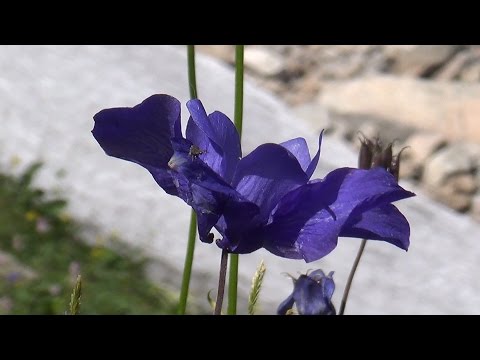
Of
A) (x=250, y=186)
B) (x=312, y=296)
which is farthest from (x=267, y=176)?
(x=312, y=296)

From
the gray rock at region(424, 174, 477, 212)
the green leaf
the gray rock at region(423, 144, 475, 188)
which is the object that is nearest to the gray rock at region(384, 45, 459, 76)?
the gray rock at region(423, 144, 475, 188)

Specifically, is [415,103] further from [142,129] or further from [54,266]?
[142,129]

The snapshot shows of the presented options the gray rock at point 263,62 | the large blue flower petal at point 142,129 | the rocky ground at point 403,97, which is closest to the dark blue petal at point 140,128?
the large blue flower petal at point 142,129

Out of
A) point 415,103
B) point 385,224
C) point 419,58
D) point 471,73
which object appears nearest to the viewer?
point 385,224

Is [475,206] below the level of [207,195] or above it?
above
